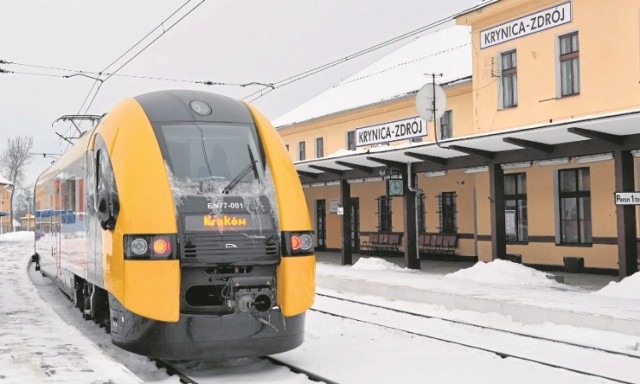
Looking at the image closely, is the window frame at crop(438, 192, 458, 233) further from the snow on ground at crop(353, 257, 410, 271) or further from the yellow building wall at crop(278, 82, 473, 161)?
the snow on ground at crop(353, 257, 410, 271)

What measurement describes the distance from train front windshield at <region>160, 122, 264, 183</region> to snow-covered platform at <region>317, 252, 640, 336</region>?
5590mm

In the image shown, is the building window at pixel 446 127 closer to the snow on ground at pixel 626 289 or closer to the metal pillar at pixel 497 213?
the metal pillar at pixel 497 213

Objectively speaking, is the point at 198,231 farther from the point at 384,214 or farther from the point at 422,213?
the point at 384,214

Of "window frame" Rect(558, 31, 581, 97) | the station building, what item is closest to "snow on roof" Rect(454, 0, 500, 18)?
the station building

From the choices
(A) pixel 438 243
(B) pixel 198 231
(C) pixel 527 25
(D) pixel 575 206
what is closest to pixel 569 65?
(C) pixel 527 25

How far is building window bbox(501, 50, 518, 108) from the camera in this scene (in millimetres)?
18344

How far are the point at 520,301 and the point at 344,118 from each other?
17415mm

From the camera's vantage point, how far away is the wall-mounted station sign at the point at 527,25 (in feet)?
55.0

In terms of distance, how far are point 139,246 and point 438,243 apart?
56.1ft

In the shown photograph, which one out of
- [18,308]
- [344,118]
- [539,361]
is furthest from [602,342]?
[344,118]

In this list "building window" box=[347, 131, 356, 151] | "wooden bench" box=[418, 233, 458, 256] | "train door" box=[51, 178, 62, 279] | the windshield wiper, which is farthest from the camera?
"building window" box=[347, 131, 356, 151]

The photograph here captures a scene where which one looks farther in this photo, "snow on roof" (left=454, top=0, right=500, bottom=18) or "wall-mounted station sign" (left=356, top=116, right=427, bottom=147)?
"wall-mounted station sign" (left=356, top=116, right=427, bottom=147)

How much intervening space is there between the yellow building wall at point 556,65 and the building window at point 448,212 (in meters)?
3.35

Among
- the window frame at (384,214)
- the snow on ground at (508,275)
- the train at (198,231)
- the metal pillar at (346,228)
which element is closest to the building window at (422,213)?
the window frame at (384,214)
